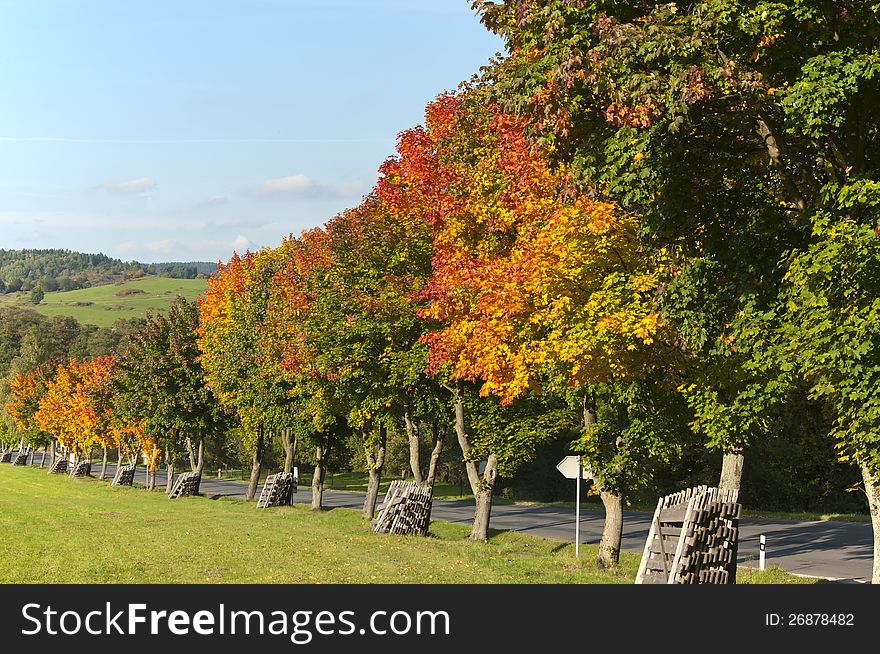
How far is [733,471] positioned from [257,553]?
9992 millimetres

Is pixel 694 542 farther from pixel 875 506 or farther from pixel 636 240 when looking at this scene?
pixel 636 240

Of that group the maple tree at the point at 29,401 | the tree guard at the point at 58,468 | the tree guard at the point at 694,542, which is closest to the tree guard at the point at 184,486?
the tree guard at the point at 58,468

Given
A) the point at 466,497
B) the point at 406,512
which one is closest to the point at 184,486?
the point at 466,497

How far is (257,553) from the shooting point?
66.2ft

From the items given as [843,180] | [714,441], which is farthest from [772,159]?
[714,441]

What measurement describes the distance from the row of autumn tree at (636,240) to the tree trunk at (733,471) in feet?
0.17

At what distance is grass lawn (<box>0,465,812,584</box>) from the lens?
640 inches

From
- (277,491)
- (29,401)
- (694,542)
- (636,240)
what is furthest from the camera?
(29,401)

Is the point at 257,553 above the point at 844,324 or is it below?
below

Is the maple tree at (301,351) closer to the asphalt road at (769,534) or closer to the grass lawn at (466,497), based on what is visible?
the asphalt road at (769,534)

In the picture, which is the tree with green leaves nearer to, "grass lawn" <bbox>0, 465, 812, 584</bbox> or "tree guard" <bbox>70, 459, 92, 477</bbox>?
"grass lawn" <bbox>0, 465, 812, 584</bbox>

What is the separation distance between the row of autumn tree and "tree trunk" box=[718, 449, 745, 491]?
0.05 metres

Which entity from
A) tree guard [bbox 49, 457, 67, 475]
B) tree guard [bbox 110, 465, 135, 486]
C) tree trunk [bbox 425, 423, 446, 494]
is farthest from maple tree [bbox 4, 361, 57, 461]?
tree trunk [bbox 425, 423, 446, 494]

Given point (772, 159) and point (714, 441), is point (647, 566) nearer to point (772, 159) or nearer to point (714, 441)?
point (714, 441)
